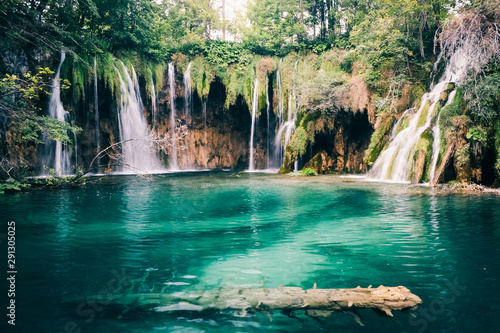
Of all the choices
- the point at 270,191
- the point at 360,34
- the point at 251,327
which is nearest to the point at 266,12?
the point at 360,34

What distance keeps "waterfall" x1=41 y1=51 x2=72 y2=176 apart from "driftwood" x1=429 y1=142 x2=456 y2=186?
20671 millimetres

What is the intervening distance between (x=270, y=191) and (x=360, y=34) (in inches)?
595

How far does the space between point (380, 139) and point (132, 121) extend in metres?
17.0

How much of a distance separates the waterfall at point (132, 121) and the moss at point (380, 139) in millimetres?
14226

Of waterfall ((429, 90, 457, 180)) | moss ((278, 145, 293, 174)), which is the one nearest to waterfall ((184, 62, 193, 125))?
moss ((278, 145, 293, 174))

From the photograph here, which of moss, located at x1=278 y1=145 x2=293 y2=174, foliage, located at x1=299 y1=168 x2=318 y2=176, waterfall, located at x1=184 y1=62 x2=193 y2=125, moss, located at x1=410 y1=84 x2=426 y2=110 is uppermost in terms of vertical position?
waterfall, located at x1=184 y1=62 x2=193 y2=125

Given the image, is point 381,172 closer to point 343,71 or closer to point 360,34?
point 343,71

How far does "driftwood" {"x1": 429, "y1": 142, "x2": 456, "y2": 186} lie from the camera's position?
516 inches

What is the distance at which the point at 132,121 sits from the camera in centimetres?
2395

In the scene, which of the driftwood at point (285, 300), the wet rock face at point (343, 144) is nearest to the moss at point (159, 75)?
the wet rock face at point (343, 144)

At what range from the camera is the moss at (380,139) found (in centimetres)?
1812

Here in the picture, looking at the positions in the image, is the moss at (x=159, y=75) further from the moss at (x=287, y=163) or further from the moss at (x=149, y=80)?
the moss at (x=287, y=163)

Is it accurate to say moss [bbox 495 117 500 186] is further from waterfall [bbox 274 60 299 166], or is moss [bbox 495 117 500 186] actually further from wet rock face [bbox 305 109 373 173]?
waterfall [bbox 274 60 299 166]

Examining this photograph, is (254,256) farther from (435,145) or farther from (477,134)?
(435,145)
